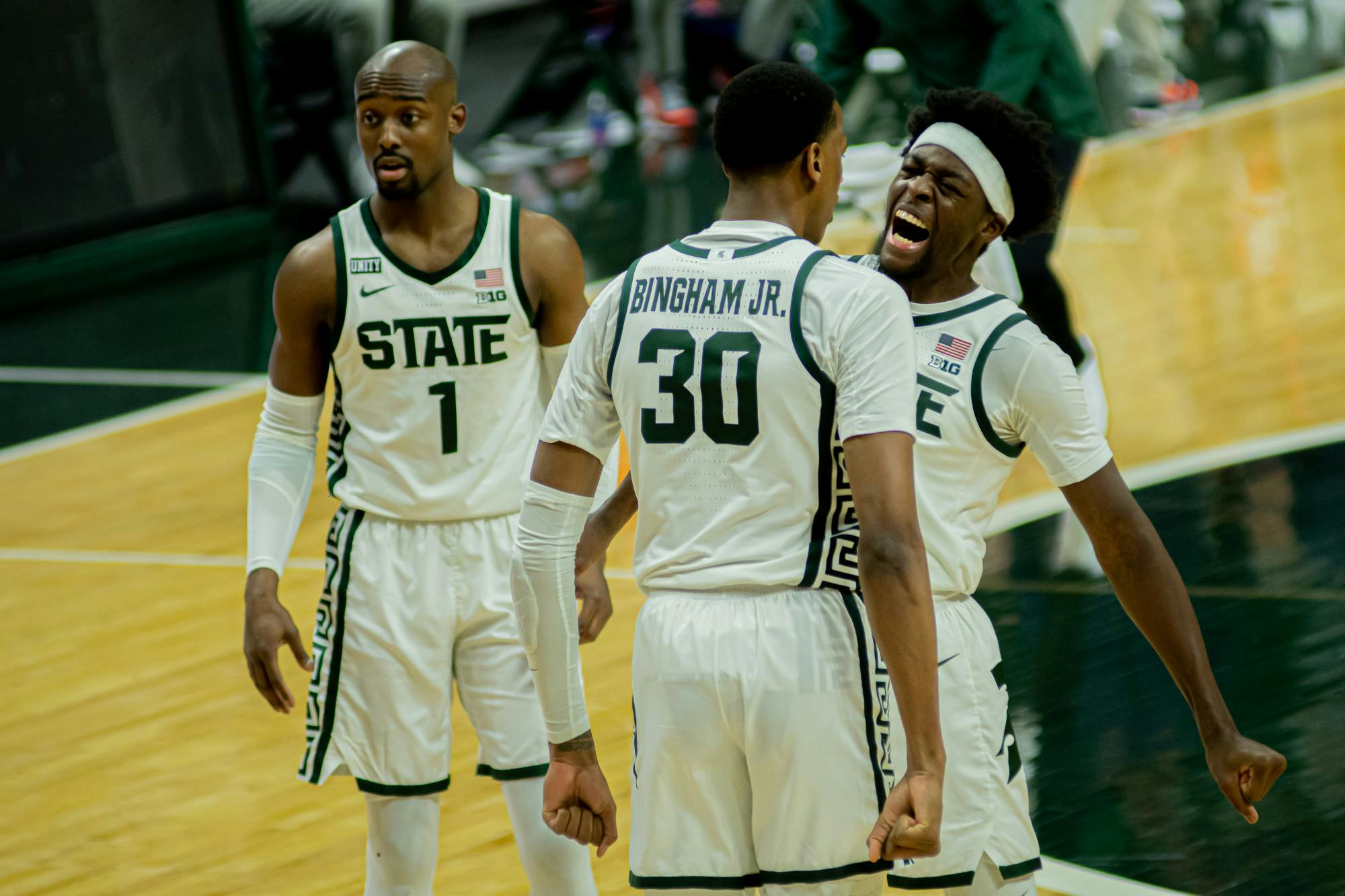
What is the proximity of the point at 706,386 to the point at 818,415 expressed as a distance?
155 mm

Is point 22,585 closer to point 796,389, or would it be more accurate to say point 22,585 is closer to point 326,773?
point 326,773

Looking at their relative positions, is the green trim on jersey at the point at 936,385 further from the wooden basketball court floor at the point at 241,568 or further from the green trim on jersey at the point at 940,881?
the wooden basketball court floor at the point at 241,568

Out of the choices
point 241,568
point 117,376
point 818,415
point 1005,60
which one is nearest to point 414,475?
point 818,415

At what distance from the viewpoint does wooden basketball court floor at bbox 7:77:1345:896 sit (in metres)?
4.15

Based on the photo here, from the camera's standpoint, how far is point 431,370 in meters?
3.25

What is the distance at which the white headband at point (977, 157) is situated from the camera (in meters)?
2.78

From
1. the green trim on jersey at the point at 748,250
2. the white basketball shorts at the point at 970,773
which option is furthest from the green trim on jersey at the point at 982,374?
the green trim on jersey at the point at 748,250

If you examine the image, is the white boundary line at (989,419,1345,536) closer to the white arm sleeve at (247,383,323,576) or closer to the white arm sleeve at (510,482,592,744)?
the white arm sleeve at (247,383,323,576)

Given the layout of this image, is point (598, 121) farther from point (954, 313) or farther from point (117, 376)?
point (954, 313)

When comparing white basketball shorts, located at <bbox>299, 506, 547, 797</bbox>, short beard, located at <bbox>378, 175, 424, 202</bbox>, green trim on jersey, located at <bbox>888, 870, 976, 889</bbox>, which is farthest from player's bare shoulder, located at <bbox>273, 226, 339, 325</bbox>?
green trim on jersey, located at <bbox>888, 870, 976, 889</bbox>

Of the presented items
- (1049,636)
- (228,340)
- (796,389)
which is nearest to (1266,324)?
(1049,636)

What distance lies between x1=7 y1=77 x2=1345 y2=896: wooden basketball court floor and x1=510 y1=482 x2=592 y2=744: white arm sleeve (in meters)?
1.32

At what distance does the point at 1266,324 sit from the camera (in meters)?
7.97

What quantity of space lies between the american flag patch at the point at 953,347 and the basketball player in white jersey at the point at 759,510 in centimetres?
30
